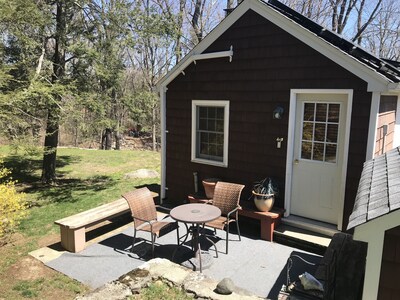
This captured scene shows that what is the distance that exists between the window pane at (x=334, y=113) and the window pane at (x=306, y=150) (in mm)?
582

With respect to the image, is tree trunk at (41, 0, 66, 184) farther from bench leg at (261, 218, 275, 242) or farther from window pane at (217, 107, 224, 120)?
bench leg at (261, 218, 275, 242)

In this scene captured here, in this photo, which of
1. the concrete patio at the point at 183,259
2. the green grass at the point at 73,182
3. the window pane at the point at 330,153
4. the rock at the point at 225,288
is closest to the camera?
the rock at the point at 225,288

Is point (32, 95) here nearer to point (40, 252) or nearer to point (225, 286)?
point (40, 252)

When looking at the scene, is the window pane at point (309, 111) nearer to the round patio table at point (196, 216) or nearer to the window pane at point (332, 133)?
the window pane at point (332, 133)

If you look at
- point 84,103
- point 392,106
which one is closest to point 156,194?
point 84,103

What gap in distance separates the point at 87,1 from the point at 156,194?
17.7 feet

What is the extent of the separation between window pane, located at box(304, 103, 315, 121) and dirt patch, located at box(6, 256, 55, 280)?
16.4ft

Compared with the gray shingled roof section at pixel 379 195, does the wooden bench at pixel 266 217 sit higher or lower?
lower

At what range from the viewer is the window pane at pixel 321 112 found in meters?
5.65

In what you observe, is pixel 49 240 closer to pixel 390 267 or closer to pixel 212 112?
pixel 212 112

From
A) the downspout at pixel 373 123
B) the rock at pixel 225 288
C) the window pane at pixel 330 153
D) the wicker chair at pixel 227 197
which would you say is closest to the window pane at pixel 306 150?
the window pane at pixel 330 153

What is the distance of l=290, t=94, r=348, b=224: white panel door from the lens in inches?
218

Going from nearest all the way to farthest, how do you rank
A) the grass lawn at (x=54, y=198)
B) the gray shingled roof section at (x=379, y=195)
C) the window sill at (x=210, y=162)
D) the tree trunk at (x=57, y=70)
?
the gray shingled roof section at (x=379, y=195) → the grass lawn at (x=54, y=198) → the window sill at (x=210, y=162) → the tree trunk at (x=57, y=70)

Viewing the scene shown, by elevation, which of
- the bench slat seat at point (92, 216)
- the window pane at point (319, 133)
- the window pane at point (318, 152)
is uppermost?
the window pane at point (319, 133)
